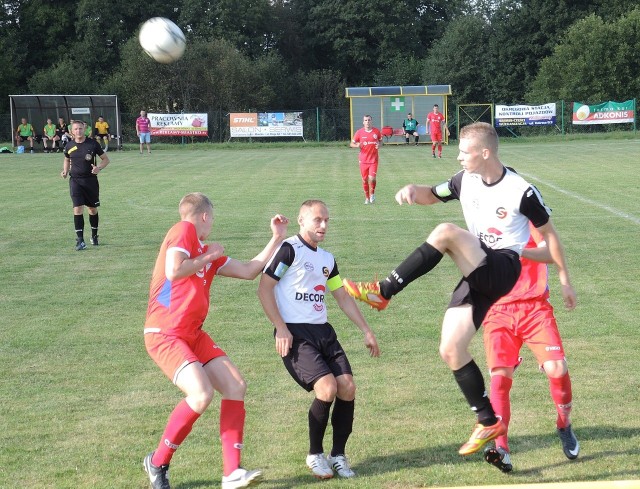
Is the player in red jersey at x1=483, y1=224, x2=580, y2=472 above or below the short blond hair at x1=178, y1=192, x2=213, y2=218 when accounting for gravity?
below

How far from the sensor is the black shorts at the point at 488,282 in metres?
5.20

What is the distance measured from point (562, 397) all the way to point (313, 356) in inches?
61.1

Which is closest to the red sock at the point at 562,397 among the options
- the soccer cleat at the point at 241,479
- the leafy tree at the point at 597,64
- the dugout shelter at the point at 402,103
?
the soccer cleat at the point at 241,479

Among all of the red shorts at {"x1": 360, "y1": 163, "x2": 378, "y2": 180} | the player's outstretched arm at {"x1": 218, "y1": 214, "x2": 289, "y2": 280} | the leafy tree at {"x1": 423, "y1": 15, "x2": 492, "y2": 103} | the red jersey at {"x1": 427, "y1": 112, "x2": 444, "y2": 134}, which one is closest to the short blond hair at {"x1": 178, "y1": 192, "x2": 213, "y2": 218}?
the player's outstretched arm at {"x1": 218, "y1": 214, "x2": 289, "y2": 280}

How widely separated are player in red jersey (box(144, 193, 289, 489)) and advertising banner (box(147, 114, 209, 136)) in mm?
43301

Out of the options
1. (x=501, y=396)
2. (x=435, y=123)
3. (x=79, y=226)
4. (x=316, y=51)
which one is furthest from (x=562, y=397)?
(x=316, y=51)

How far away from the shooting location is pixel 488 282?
205 inches

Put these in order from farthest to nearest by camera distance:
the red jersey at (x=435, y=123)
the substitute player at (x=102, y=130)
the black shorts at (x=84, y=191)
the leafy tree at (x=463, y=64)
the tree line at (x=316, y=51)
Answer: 1. the leafy tree at (x=463, y=64)
2. the tree line at (x=316, y=51)
3. the substitute player at (x=102, y=130)
4. the red jersey at (x=435, y=123)
5. the black shorts at (x=84, y=191)

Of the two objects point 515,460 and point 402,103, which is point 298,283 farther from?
point 402,103

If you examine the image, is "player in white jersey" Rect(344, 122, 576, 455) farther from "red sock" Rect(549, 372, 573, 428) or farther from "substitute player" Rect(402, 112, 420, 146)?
"substitute player" Rect(402, 112, 420, 146)

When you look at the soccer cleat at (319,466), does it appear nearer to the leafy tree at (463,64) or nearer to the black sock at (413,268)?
the black sock at (413,268)

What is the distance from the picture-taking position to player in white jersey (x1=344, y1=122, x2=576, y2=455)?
A: 5.20 m

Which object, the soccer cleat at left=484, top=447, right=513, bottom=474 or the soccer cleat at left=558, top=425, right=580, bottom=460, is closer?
the soccer cleat at left=484, top=447, right=513, bottom=474

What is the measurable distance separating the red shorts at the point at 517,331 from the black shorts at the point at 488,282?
29cm
